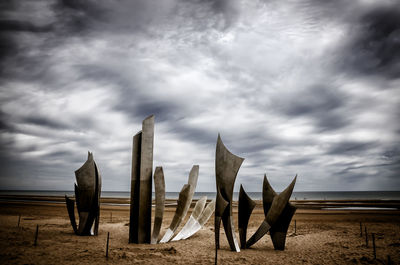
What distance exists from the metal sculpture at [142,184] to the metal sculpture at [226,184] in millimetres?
2772

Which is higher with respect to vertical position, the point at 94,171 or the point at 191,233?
the point at 94,171

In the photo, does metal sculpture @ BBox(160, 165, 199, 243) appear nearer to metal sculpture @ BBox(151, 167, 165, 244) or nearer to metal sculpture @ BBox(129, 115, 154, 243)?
metal sculpture @ BBox(151, 167, 165, 244)

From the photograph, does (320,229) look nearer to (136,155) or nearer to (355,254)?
(355,254)

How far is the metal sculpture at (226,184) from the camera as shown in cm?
860

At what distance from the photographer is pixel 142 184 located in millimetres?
9672

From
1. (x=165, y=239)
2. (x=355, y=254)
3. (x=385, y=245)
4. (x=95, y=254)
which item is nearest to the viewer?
(x=95, y=254)

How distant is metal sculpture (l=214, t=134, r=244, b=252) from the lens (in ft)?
28.2

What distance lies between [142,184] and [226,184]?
3.30m

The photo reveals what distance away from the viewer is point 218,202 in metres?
8.63

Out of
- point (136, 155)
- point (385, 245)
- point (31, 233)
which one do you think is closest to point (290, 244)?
point (385, 245)

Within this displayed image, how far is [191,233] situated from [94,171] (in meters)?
5.00

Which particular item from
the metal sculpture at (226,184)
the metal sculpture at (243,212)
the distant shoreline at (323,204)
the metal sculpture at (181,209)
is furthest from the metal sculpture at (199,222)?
the distant shoreline at (323,204)

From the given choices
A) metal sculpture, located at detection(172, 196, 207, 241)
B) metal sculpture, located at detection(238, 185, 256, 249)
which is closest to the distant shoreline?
metal sculpture, located at detection(172, 196, 207, 241)

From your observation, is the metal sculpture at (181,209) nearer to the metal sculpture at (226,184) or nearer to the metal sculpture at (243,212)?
the metal sculpture at (226,184)
